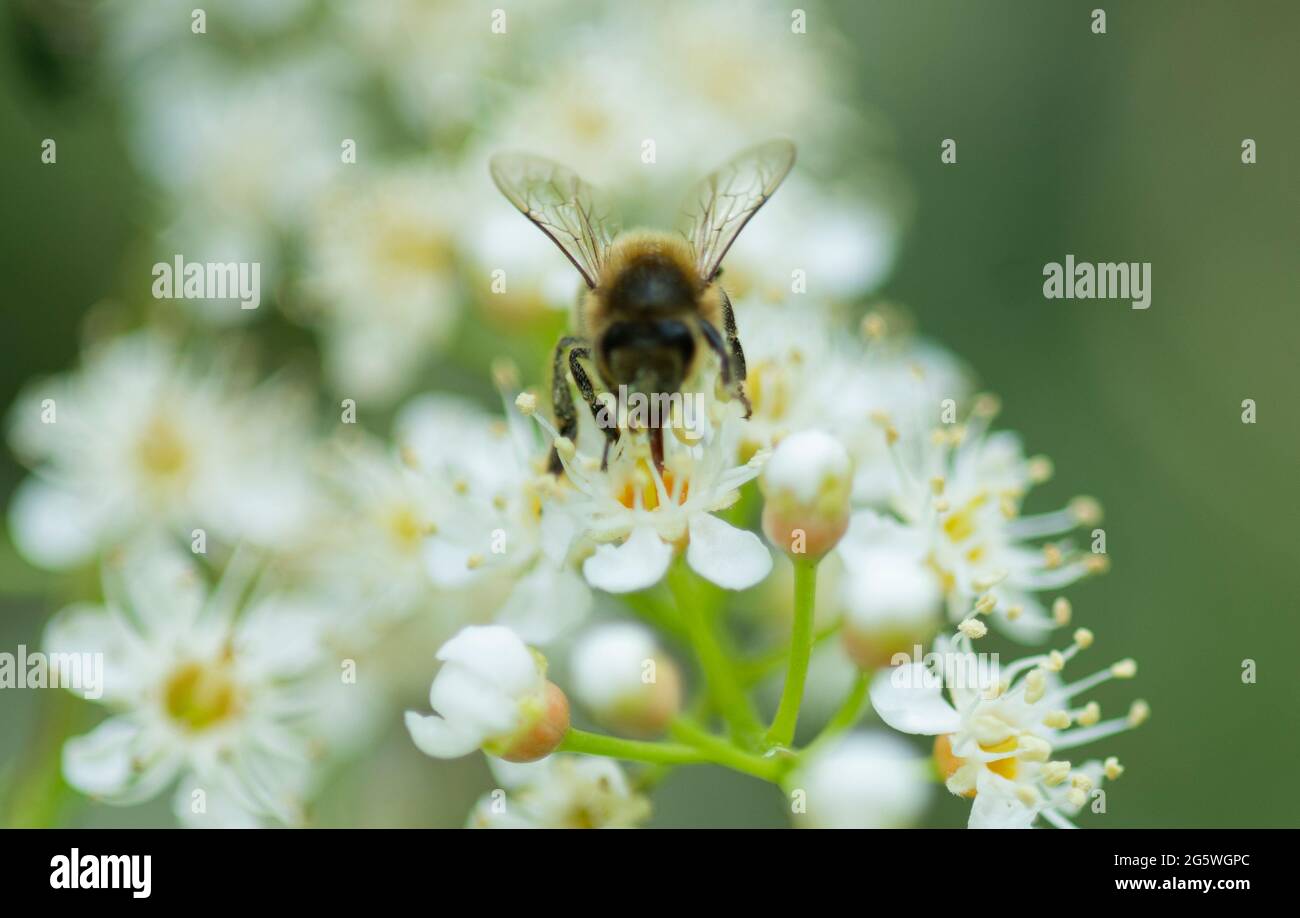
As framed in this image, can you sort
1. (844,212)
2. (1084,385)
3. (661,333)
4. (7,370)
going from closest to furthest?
(661,333), (844,212), (7,370), (1084,385)

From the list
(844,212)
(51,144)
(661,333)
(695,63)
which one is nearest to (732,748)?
(661,333)

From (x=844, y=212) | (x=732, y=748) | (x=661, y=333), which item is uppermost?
(x=844, y=212)

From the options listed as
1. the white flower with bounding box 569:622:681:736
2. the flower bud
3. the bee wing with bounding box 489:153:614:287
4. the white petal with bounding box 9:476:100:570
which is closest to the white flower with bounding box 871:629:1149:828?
the flower bud

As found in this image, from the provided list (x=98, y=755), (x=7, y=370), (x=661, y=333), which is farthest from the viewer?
(x=7, y=370)

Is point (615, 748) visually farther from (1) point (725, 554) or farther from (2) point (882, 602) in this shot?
(2) point (882, 602)

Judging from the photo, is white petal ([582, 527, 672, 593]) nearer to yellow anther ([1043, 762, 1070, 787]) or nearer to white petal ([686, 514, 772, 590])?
white petal ([686, 514, 772, 590])

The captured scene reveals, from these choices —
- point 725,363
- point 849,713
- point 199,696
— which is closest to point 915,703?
point 849,713
